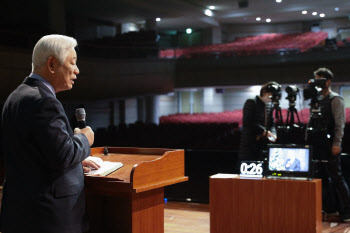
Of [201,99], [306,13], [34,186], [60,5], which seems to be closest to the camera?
[34,186]

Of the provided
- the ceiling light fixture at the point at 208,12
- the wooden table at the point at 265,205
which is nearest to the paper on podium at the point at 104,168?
the wooden table at the point at 265,205

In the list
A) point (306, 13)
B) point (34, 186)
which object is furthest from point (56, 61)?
point (306, 13)

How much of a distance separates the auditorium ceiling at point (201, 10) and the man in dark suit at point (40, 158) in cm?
974

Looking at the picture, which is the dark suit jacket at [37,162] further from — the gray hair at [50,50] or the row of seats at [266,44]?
the row of seats at [266,44]

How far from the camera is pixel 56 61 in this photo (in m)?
1.60

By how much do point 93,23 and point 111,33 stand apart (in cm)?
94

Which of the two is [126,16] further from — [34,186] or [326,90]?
[34,186]

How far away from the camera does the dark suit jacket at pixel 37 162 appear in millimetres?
1495

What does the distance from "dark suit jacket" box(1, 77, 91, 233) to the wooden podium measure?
276 mm

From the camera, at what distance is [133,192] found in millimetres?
1798

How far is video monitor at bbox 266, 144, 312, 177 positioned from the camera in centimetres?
289

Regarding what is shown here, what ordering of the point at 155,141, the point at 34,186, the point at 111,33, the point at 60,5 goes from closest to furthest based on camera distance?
the point at 34,186 < the point at 155,141 < the point at 60,5 < the point at 111,33

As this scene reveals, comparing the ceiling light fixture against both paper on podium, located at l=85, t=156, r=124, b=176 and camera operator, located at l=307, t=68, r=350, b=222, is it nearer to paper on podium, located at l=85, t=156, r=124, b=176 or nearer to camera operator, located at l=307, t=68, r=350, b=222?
camera operator, located at l=307, t=68, r=350, b=222

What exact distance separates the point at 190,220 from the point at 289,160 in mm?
1475
